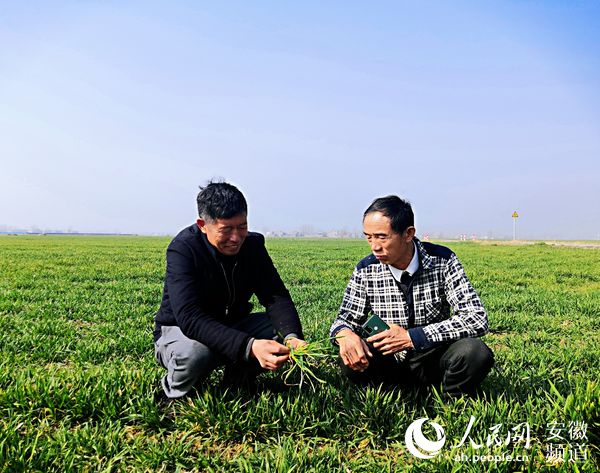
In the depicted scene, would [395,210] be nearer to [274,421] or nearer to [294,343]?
[294,343]

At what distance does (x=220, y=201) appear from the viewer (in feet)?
10.7

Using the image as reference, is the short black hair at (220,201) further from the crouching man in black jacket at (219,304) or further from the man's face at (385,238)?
the man's face at (385,238)

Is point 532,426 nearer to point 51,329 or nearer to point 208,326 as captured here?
point 208,326

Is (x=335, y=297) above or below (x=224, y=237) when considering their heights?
below

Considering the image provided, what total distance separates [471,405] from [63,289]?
31.1 feet

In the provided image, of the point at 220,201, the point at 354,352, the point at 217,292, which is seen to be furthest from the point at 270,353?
the point at 220,201

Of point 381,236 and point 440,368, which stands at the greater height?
point 381,236

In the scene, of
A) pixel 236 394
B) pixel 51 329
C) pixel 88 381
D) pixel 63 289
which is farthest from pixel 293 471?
pixel 63 289

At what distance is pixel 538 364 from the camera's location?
483cm

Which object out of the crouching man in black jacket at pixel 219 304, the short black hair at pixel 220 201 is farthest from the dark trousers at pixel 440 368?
the short black hair at pixel 220 201

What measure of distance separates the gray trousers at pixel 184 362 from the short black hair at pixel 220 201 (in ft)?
3.05

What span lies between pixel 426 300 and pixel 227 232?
157cm

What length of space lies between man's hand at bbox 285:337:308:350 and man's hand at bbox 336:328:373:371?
29 centimetres

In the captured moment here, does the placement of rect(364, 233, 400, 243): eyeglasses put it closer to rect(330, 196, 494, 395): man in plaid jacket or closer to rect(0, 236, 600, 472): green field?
rect(330, 196, 494, 395): man in plaid jacket
